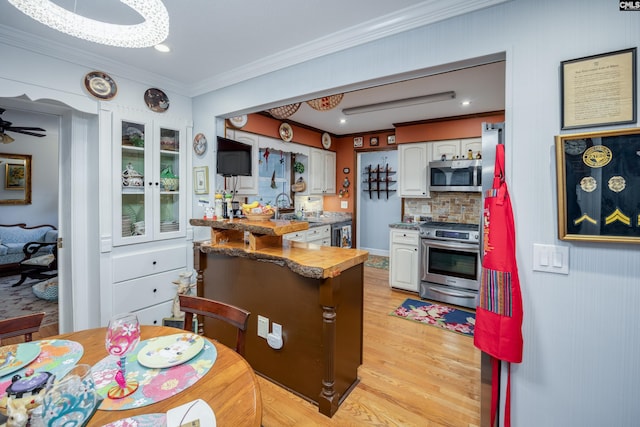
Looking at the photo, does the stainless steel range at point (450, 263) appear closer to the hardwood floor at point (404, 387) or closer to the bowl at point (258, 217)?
the hardwood floor at point (404, 387)

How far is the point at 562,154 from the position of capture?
1.39 meters

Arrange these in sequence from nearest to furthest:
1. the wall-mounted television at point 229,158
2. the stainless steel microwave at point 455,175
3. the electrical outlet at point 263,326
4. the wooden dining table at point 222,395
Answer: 1. the wooden dining table at point 222,395
2. the electrical outlet at point 263,326
3. the wall-mounted television at point 229,158
4. the stainless steel microwave at point 455,175

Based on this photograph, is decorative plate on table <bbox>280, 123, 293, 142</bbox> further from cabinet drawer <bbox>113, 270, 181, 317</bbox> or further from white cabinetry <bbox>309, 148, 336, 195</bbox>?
cabinet drawer <bbox>113, 270, 181, 317</bbox>

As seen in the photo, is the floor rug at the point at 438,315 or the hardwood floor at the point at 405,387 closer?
the hardwood floor at the point at 405,387

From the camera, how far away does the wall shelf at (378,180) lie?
654cm

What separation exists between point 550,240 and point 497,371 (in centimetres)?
77

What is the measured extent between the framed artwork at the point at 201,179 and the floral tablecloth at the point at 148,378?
216cm

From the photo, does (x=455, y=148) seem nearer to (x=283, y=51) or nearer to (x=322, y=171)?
(x=322, y=171)

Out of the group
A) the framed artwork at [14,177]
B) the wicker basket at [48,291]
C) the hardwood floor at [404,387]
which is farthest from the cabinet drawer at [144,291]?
the framed artwork at [14,177]

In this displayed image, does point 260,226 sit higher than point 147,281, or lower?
higher

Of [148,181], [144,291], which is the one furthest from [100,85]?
[144,291]

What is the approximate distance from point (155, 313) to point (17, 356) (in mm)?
2011

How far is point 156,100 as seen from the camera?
9.65 feet

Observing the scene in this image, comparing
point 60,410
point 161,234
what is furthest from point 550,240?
point 161,234
